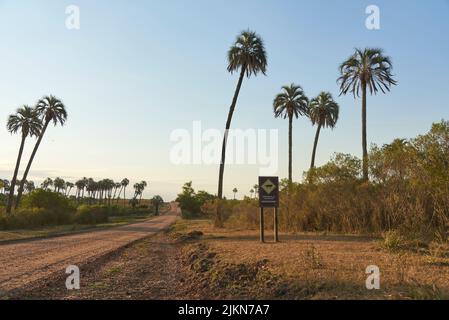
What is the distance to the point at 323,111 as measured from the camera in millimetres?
50094

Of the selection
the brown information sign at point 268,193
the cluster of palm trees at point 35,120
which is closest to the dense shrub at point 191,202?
the cluster of palm trees at point 35,120

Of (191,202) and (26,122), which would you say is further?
(191,202)

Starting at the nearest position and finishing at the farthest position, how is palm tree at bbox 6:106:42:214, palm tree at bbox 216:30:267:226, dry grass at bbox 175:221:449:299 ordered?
dry grass at bbox 175:221:449:299 → palm tree at bbox 216:30:267:226 → palm tree at bbox 6:106:42:214

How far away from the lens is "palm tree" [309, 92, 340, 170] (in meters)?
50.2

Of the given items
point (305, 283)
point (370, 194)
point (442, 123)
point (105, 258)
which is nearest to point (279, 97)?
point (370, 194)

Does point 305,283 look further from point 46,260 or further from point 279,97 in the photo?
point 279,97

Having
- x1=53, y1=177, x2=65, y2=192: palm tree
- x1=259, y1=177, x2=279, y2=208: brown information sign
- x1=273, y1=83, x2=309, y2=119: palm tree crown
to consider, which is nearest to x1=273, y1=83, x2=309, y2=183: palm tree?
x1=273, y1=83, x2=309, y2=119: palm tree crown

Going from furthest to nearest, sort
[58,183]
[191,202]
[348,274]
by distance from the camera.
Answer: [58,183] → [191,202] → [348,274]

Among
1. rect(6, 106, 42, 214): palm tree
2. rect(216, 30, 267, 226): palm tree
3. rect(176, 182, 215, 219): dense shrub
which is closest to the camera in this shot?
rect(216, 30, 267, 226): palm tree

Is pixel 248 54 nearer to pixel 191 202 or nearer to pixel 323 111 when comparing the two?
pixel 323 111

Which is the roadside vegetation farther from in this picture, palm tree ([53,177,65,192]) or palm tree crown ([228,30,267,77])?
palm tree ([53,177,65,192])

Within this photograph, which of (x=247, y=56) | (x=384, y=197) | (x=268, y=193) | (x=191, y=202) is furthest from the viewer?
(x=191, y=202)

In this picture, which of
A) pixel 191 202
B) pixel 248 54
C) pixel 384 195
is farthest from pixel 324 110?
pixel 191 202
